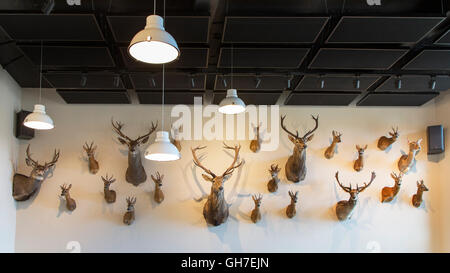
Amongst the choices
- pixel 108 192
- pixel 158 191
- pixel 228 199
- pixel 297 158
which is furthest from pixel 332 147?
pixel 108 192

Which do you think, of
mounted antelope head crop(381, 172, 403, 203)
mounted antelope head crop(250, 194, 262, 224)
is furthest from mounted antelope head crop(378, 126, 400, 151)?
mounted antelope head crop(250, 194, 262, 224)

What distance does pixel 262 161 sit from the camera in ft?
20.8

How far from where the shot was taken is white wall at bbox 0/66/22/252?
558cm

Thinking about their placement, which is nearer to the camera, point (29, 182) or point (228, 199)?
point (29, 182)

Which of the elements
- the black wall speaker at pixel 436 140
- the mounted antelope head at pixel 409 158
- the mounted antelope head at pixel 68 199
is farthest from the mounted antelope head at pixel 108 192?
the black wall speaker at pixel 436 140

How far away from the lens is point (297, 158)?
609 centimetres

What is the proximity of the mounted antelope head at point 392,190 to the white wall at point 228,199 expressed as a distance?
0.29 feet

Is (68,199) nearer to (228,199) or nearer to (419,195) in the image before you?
(228,199)

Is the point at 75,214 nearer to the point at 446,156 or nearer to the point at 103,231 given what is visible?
the point at 103,231

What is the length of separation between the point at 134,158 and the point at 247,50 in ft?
8.24

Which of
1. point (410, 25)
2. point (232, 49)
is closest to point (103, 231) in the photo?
point (232, 49)

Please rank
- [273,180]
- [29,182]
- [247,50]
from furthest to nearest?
[273,180], [29,182], [247,50]

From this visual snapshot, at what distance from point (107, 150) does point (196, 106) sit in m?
1.59

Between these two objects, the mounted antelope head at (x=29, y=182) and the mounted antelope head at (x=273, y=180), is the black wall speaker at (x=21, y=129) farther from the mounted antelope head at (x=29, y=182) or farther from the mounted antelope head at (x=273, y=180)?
the mounted antelope head at (x=273, y=180)
